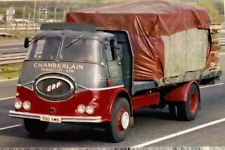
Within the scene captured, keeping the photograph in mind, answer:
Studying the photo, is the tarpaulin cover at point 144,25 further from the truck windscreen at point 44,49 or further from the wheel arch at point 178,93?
the truck windscreen at point 44,49

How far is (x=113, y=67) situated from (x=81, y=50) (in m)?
0.81

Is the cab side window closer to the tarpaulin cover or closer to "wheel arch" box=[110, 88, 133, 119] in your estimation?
"wheel arch" box=[110, 88, 133, 119]

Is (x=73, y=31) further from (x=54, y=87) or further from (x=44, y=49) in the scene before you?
(x=54, y=87)

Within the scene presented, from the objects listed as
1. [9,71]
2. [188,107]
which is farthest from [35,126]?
[9,71]

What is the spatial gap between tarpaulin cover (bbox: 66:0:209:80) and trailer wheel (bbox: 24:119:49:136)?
8.35ft

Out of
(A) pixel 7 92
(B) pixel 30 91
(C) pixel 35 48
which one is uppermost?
(C) pixel 35 48

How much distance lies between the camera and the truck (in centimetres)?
1308

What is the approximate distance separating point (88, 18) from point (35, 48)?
2.43m

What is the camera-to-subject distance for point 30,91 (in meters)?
13.4

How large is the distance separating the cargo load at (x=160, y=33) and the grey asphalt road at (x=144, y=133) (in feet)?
3.79

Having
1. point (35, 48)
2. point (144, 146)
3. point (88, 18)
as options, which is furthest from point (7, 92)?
point (144, 146)

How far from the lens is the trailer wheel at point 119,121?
1320cm

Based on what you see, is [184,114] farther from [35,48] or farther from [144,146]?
[35,48]

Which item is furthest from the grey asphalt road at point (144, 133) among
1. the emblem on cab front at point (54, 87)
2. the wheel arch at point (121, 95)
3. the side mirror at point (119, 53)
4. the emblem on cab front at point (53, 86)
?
the side mirror at point (119, 53)
